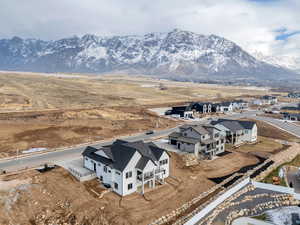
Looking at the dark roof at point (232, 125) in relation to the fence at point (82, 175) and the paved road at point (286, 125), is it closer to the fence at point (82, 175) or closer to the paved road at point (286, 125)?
the paved road at point (286, 125)

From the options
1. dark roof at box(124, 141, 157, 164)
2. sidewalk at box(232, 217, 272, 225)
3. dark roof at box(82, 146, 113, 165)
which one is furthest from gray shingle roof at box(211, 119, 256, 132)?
dark roof at box(82, 146, 113, 165)

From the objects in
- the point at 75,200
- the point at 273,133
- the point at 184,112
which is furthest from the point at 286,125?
the point at 75,200

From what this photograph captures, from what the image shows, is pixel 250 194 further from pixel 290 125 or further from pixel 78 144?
pixel 290 125

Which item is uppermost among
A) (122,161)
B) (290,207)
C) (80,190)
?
(122,161)

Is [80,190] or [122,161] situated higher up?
[122,161]

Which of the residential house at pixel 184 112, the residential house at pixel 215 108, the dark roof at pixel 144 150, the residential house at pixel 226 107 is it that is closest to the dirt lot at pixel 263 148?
the dark roof at pixel 144 150

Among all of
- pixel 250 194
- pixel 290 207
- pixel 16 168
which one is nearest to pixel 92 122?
pixel 16 168

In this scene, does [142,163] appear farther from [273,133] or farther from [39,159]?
[273,133]
